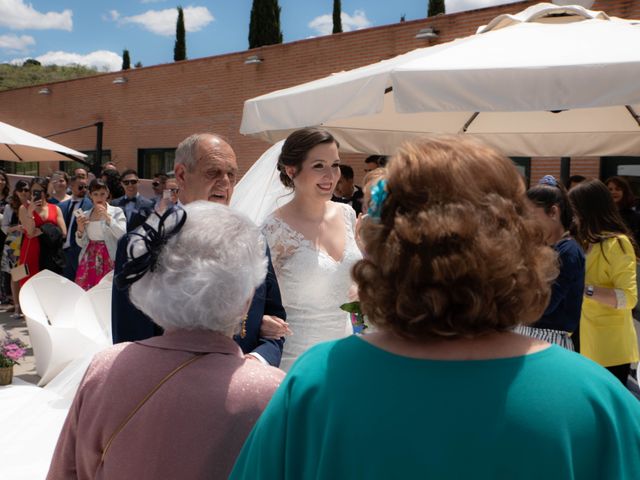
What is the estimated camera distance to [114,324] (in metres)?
2.31

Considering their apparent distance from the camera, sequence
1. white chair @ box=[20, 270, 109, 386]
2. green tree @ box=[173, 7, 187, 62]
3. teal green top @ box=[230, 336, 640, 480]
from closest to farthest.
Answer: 1. teal green top @ box=[230, 336, 640, 480]
2. white chair @ box=[20, 270, 109, 386]
3. green tree @ box=[173, 7, 187, 62]

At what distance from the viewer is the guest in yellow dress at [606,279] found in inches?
144

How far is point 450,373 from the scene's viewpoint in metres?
0.97

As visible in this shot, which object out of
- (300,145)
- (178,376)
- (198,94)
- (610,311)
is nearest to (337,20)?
(198,94)

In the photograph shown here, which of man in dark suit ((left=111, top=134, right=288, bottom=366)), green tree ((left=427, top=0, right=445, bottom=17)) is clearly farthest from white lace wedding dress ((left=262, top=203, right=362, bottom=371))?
green tree ((left=427, top=0, right=445, bottom=17))

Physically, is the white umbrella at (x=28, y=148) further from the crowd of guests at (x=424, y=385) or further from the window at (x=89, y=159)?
the window at (x=89, y=159)

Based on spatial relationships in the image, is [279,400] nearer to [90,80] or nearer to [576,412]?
[576,412]

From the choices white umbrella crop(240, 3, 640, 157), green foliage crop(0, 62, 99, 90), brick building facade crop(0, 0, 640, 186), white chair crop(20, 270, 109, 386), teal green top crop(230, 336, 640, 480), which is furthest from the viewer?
green foliage crop(0, 62, 99, 90)

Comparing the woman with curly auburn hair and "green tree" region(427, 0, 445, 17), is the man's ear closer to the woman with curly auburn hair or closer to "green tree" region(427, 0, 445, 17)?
the woman with curly auburn hair

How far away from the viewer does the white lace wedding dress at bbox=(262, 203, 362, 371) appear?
304 centimetres

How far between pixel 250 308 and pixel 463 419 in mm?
1364

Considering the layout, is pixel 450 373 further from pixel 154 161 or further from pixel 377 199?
pixel 154 161

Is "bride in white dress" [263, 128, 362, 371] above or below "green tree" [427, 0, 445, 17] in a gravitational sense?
below

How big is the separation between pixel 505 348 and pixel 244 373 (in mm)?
663
